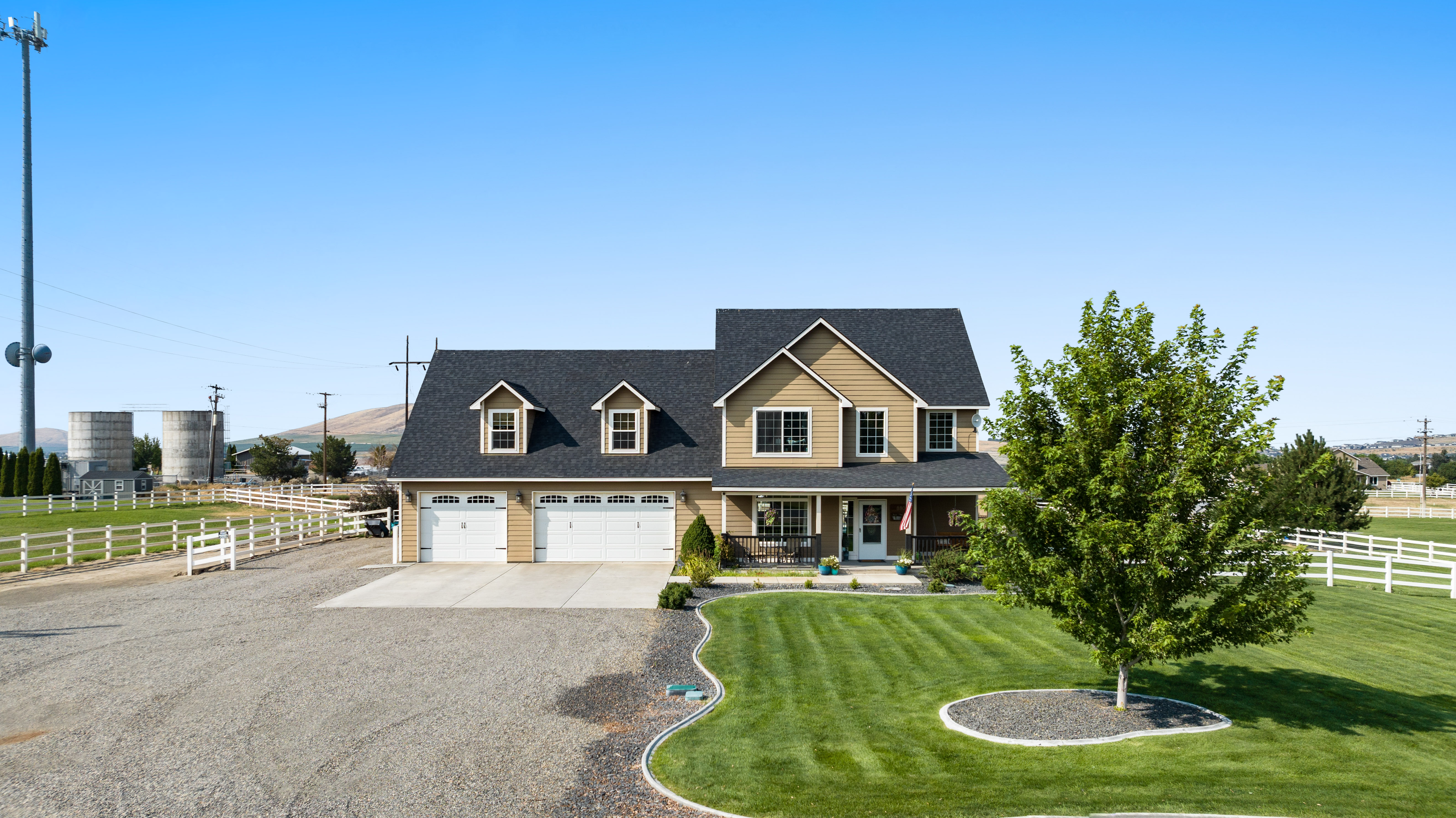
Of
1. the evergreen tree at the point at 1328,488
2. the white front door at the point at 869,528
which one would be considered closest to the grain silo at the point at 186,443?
the white front door at the point at 869,528

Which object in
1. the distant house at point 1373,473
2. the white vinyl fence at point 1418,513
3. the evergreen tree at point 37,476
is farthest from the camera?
the distant house at point 1373,473

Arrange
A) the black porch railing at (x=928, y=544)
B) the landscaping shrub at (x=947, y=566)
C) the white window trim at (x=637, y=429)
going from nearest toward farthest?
the landscaping shrub at (x=947, y=566) → the black porch railing at (x=928, y=544) → the white window trim at (x=637, y=429)

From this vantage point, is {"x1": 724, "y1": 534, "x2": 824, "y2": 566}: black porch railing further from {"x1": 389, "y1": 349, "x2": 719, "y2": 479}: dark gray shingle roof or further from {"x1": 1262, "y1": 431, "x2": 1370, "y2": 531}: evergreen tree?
{"x1": 1262, "y1": 431, "x2": 1370, "y2": 531}: evergreen tree

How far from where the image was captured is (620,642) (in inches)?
651

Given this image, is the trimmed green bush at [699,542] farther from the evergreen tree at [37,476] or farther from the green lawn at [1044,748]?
the evergreen tree at [37,476]

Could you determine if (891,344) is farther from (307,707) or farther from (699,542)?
(307,707)

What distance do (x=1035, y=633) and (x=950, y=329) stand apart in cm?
1667

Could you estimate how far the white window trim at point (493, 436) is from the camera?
93.0ft

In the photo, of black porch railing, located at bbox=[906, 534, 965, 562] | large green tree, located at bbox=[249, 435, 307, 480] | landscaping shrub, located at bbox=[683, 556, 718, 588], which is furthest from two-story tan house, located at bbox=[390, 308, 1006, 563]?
large green tree, located at bbox=[249, 435, 307, 480]

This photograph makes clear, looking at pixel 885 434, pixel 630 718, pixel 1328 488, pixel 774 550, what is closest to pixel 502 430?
pixel 774 550

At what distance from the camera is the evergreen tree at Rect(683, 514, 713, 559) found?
2573 centimetres

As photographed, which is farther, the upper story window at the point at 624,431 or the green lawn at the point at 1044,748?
the upper story window at the point at 624,431

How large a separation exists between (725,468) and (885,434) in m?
5.63

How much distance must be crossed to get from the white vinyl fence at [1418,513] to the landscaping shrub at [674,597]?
49.9m
